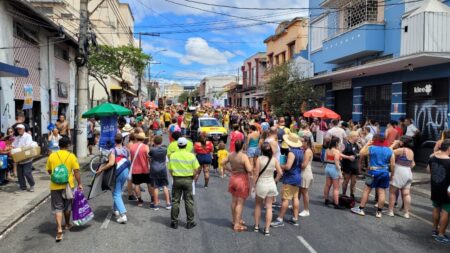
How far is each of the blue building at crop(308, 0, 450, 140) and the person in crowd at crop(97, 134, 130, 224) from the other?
10.2 meters

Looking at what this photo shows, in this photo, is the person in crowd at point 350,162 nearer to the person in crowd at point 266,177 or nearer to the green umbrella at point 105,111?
the person in crowd at point 266,177

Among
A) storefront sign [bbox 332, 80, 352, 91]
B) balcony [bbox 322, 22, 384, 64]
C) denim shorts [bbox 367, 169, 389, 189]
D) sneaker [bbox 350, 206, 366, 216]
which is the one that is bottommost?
sneaker [bbox 350, 206, 366, 216]

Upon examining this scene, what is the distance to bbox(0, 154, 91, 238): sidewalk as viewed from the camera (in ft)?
24.5

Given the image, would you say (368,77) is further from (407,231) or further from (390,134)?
(407,231)

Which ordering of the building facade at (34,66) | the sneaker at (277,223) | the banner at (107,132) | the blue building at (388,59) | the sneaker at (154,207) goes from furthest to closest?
the blue building at (388,59), the banner at (107,132), the building facade at (34,66), the sneaker at (154,207), the sneaker at (277,223)

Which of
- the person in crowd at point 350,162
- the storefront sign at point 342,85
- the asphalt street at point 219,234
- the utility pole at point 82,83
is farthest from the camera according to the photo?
the storefront sign at point 342,85

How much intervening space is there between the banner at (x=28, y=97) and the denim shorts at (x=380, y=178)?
11382 mm

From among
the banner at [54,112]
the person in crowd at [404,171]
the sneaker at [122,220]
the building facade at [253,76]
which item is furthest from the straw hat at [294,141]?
the building facade at [253,76]

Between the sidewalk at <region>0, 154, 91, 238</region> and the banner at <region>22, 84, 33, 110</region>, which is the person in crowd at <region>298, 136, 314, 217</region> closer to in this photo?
the sidewalk at <region>0, 154, 91, 238</region>

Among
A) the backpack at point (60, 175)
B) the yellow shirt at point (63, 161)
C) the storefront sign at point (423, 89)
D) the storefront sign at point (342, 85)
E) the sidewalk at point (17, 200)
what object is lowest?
the sidewalk at point (17, 200)

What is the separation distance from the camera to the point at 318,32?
81.7ft

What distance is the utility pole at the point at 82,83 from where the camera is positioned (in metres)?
14.5

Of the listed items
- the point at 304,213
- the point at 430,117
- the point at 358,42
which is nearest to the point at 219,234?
the point at 304,213

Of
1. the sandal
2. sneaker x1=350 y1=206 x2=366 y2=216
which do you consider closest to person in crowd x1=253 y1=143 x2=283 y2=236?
sneaker x1=350 y1=206 x2=366 y2=216
